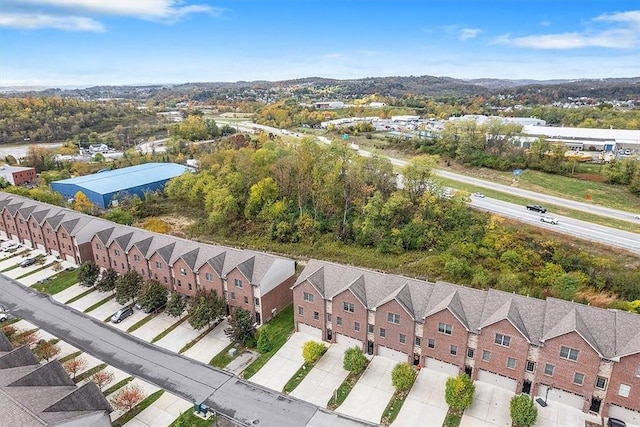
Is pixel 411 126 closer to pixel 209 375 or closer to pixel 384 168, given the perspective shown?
pixel 384 168

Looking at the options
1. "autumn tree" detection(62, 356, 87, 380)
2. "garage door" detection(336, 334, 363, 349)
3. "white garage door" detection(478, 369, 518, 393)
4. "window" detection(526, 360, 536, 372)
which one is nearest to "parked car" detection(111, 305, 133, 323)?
"autumn tree" detection(62, 356, 87, 380)

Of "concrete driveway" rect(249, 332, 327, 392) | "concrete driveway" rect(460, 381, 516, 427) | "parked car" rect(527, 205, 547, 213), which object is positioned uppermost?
"parked car" rect(527, 205, 547, 213)

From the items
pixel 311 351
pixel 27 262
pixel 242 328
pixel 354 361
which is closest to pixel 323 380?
pixel 311 351

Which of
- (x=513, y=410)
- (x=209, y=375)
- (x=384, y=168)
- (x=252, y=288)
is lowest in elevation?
(x=209, y=375)

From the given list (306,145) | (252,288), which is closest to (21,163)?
(306,145)

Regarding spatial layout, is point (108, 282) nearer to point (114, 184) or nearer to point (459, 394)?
point (459, 394)

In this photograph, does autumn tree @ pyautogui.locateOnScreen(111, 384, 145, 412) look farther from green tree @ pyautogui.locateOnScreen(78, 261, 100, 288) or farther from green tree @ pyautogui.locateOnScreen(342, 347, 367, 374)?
green tree @ pyautogui.locateOnScreen(78, 261, 100, 288)
